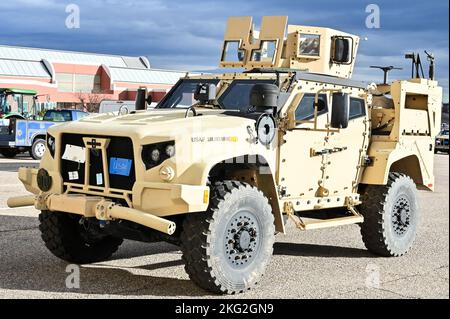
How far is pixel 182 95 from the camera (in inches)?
324

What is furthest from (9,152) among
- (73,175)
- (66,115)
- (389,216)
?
(73,175)

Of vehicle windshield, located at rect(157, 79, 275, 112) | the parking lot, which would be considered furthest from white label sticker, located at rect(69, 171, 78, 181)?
vehicle windshield, located at rect(157, 79, 275, 112)

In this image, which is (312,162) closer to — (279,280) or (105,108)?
(279,280)

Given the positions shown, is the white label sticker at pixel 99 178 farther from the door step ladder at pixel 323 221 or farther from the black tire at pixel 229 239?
the door step ladder at pixel 323 221

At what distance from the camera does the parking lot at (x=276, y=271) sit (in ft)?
21.2

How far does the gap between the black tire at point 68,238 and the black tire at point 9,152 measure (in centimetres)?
1707

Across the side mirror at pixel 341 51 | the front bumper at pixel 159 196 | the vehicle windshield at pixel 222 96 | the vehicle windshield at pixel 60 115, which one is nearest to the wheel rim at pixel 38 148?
the vehicle windshield at pixel 60 115

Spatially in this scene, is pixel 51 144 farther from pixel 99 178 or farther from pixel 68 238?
pixel 68 238

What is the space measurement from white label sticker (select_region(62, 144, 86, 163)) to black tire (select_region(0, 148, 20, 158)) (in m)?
17.8
